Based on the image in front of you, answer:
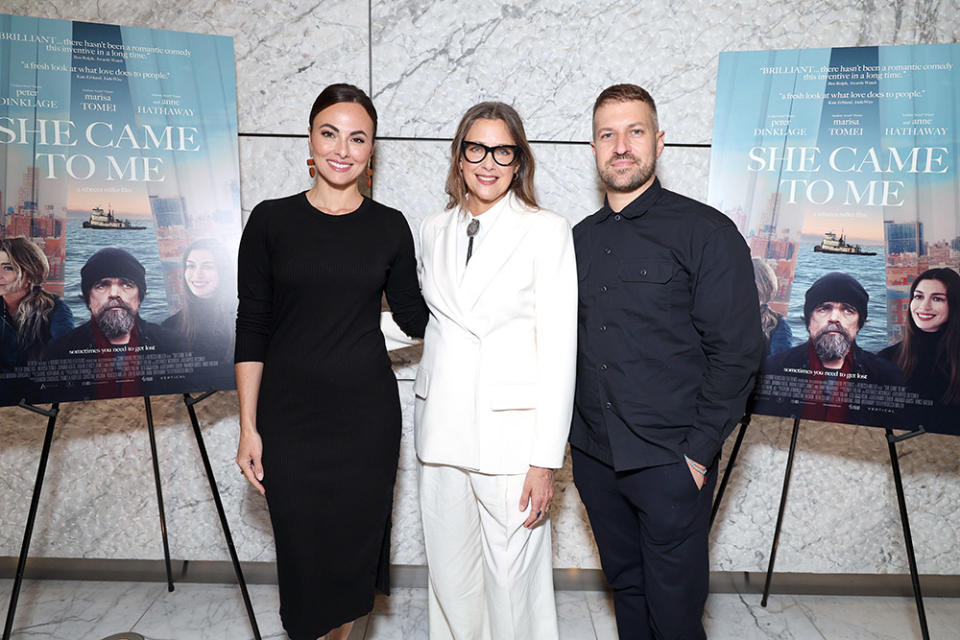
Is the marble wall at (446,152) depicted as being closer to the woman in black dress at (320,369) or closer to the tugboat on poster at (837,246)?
the tugboat on poster at (837,246)

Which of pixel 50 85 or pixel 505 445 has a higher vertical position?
pixel 50 85

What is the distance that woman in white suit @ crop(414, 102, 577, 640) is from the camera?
176cm

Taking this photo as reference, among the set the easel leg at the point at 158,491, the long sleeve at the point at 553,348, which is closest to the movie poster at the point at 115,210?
the easel leg at the point at 158,491

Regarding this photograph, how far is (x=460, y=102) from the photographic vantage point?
8.31 feet

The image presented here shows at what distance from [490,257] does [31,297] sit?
1532mm

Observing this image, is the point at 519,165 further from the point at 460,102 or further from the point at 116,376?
the point at 116,376

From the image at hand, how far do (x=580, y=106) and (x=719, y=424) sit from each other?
4.82ft

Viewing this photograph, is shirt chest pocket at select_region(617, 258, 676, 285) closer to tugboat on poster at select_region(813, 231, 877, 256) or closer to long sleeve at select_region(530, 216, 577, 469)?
long sleeve at select_region(530, 216, 577, 469)

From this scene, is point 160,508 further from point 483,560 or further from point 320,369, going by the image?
point 483,560

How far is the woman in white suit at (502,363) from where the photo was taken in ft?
5.76

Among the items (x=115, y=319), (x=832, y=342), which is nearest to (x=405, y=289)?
(x=115, y=319)

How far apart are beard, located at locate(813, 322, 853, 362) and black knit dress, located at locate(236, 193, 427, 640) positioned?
4.92 ft

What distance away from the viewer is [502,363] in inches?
70.0

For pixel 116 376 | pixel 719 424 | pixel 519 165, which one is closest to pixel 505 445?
pixel 719 424
